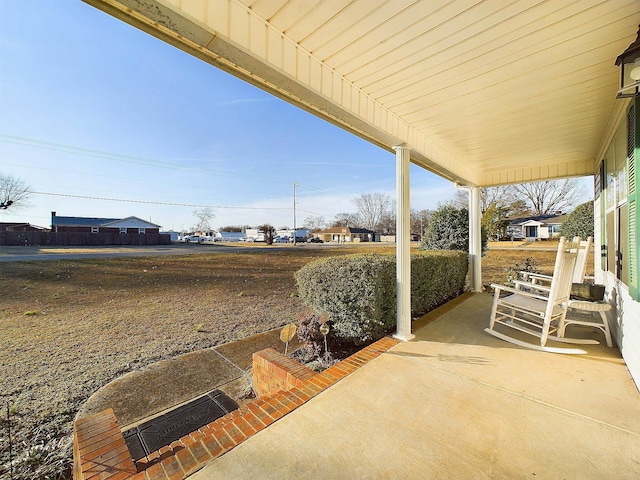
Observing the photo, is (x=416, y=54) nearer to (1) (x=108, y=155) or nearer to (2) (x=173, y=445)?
(2) (x=173, y=445)

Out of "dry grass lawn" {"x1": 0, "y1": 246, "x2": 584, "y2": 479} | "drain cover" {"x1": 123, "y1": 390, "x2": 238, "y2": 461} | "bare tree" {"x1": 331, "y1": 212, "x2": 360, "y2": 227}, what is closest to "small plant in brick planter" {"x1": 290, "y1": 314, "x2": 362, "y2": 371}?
"drain cover" {"x1": 123, "y1": 390, "x2": 238, "y2": 461}

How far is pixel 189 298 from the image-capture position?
6.18 metres

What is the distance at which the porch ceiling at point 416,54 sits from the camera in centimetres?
144

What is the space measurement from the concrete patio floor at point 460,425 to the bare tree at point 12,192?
82.4 ft

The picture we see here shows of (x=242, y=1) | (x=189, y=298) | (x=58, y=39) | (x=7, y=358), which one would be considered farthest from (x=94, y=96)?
(x=242, y=1)

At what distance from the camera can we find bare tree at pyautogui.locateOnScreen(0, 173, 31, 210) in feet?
55.1

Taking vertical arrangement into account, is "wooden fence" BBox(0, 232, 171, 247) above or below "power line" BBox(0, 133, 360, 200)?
below

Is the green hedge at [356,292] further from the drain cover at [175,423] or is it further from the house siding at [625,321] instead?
the house siding at [625,321]

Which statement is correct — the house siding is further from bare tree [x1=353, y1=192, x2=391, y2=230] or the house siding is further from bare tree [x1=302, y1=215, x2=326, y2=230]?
bare tree [x1=302, y1=215, x2=326, y2=230]

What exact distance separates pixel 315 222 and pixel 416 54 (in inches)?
1856

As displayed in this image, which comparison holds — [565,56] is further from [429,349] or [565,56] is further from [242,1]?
[429,349]

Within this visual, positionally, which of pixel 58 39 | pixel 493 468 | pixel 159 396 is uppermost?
pixel 58 39

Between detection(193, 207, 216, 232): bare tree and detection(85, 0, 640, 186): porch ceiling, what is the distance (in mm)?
38996

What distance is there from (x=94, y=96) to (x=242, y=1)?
857cm
